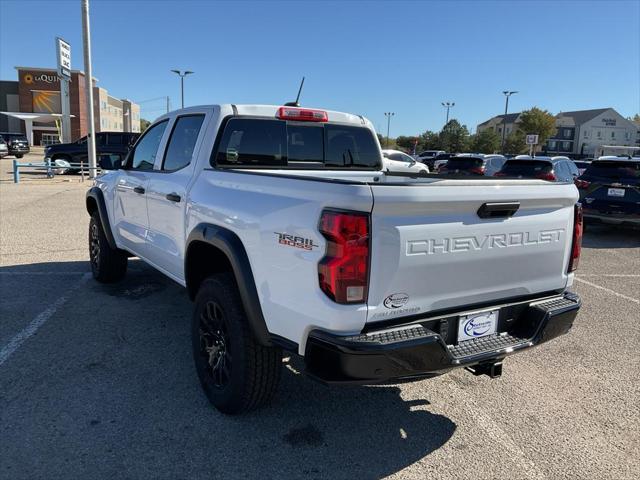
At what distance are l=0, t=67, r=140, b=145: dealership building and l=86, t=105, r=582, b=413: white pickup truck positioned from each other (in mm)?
59532

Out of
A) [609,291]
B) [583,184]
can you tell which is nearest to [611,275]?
[609,291]

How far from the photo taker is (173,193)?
395cm

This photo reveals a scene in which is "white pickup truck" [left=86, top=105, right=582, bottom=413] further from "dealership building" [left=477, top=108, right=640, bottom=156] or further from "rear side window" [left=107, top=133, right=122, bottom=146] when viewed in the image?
"dealership building" [left=477, top=108, right=640, bottom=156]

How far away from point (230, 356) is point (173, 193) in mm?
1489

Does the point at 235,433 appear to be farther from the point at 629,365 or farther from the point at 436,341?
the point at 629,365

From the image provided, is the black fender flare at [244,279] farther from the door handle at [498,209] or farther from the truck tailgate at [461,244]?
the door handle at [498,209]

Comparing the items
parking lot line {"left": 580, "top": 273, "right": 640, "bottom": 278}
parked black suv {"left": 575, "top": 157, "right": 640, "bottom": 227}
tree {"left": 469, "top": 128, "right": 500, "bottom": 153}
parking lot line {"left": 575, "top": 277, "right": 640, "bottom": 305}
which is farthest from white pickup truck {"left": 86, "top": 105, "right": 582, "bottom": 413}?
tree {"left": 469, "top": 128, "right": 500, "bottom": 153}

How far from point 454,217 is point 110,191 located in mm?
4214

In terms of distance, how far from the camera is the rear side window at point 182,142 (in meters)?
4.07

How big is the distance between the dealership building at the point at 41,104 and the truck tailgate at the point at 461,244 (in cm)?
6106

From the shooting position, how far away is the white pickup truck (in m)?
2.39

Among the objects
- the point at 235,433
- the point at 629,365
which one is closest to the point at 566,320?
the point at 629,365

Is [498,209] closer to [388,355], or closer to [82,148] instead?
[388,355]

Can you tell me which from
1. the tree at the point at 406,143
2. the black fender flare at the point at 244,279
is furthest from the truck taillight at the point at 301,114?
the tree at the point at 406,143
